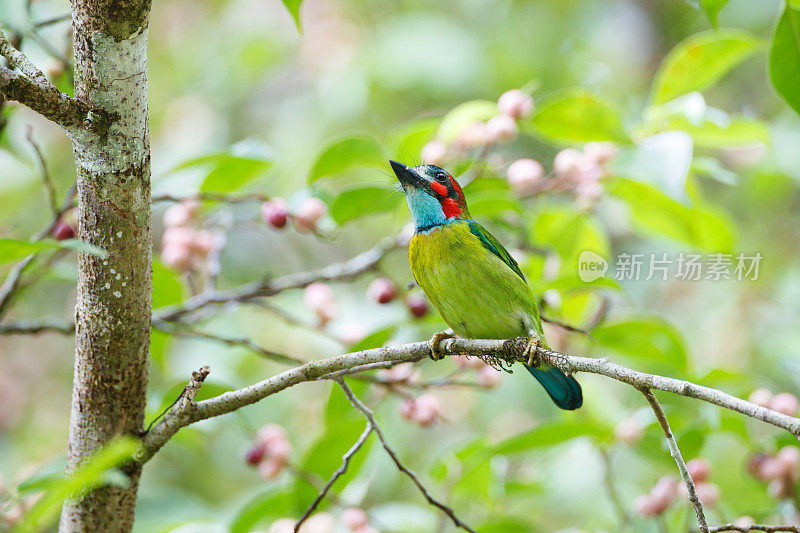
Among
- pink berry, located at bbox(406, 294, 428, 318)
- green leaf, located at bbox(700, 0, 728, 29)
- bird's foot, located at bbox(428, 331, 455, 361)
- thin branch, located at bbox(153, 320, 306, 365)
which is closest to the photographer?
green leaf, located at bbox(700, 0, 728, 29)

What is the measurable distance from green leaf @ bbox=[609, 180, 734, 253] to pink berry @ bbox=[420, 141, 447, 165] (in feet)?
2.07

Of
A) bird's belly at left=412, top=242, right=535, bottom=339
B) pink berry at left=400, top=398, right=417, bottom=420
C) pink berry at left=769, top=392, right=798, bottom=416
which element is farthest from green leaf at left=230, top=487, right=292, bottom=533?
pink berry at left=769, top=392, right=798, bottom=416

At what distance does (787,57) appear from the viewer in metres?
2.11

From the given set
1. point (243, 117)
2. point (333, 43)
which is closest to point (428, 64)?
point (333, 43)

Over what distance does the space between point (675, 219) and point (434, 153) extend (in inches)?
36.1

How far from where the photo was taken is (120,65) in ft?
5.49

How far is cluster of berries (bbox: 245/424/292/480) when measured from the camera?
2.79 metres

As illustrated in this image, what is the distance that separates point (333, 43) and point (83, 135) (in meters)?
4.91

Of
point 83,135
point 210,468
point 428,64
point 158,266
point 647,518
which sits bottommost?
point 647,518

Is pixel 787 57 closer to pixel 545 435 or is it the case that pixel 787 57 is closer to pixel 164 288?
pixel 545 435

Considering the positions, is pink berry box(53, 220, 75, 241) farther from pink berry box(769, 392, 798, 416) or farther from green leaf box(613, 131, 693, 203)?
pink berry box(769, 392, 798, 416)

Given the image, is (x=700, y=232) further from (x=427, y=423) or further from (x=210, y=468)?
(x=210, y=468)

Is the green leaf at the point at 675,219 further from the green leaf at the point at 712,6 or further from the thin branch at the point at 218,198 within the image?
the thin branch at the point at 218,198

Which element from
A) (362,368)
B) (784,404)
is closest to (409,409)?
(362,368)
